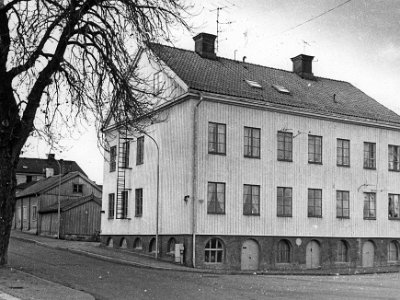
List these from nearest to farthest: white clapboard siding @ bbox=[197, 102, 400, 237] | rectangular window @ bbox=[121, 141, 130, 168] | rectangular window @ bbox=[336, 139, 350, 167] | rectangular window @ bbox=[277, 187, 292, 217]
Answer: white clapboard siding @ bbox=[197, 102, 400, 237] < rectangular window @ bbox=[277, 187, 292, 217] < rectangular window @ bbox=[336, 139, 350, 167] < rectangular window @ bbox=[121, 141, 130, 168]

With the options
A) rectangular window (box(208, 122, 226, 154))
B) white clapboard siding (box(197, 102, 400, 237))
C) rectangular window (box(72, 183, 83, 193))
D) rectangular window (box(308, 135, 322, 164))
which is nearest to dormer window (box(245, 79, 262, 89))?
white clapboard siding (box(197, 102, 400, 237))

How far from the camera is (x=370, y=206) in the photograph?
37500mm

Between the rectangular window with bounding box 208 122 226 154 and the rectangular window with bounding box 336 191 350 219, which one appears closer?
the rectangular window with bounding box 208 122 226 154

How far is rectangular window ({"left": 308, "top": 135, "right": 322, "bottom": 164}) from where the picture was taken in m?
35.3

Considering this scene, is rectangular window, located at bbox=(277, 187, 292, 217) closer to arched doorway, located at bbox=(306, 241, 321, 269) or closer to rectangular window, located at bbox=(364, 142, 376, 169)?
arched doorway, located at bbox=(306, 241, 321, 269)

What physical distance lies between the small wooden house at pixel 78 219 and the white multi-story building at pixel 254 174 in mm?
11910

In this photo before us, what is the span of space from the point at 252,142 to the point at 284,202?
3.91 meters

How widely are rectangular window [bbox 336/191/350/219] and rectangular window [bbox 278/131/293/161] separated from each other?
434cm

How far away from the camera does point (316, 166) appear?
35.4 meters

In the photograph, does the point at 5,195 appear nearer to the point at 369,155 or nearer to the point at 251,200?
the point at 251,200

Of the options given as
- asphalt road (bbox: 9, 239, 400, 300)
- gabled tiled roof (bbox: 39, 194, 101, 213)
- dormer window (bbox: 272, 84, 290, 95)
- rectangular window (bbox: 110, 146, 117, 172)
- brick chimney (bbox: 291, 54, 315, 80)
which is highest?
brick chimney (bbox: 291, 54, 315, 80)

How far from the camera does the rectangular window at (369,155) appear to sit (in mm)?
37688

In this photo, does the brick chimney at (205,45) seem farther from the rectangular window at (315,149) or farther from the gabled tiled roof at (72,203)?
the gabled tiled roof at (72,203)

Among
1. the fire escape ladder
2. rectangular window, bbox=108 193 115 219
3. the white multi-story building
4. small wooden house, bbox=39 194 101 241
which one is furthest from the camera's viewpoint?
small wooden house, bbox=39 194 101 241
